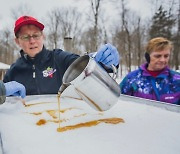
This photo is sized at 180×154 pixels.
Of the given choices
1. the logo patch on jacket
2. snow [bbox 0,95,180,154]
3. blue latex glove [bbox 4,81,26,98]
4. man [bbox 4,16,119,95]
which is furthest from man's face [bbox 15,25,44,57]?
snow [bbox 0,95,180,154]

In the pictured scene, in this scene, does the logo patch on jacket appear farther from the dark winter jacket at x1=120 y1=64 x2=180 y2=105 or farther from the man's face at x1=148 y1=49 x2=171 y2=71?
the man's face at x1=148 y1=49 x2=171 y2=71

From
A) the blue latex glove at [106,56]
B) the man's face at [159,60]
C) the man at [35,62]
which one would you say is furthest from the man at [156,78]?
the blue latex glove at [106,56]

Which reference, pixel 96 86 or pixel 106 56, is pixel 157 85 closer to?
pixel 106 56

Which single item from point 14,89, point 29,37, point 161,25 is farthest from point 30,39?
point 161,25

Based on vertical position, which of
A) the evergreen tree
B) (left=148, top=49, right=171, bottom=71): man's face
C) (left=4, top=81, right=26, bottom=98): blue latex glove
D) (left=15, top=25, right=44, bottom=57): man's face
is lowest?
(left=4, top=81, right=26, bottom=98): blue latex glove

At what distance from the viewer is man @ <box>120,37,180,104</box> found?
1729mm

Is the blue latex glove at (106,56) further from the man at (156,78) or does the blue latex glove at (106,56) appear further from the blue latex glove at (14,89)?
the man at (156,78)

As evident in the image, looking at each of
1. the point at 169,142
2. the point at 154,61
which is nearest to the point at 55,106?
the point at 169,142

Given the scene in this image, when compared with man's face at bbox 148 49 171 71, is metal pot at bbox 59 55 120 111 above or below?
below

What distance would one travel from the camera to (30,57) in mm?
1813

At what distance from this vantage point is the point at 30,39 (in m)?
1.69

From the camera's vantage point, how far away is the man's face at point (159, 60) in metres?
1.84

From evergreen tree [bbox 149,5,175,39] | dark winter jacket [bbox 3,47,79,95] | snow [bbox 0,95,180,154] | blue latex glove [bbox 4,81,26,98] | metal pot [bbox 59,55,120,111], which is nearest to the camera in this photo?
snow [bbox 0,95,180,154]

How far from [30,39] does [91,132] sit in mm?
1045
